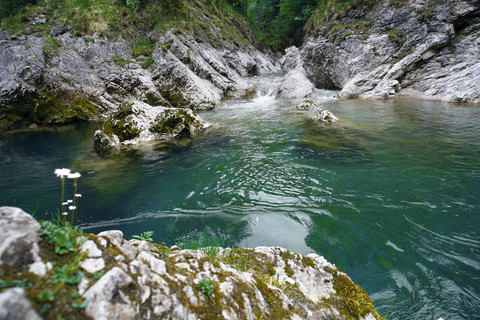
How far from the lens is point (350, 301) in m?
Result: 2.45

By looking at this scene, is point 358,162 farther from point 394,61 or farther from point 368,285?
point 394,61

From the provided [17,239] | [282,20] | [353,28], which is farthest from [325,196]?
A: [282,20]

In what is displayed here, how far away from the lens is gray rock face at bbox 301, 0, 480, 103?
63.3 feet

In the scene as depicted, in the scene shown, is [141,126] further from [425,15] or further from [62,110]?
[425,15]

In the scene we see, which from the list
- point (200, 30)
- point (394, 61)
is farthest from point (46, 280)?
point (200, 30)

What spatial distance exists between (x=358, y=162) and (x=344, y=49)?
24.0 metres

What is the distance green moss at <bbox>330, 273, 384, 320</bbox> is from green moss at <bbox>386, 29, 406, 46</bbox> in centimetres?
2899

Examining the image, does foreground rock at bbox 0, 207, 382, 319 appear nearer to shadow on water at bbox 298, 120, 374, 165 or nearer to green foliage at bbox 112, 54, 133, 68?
shadow on water at bbox 298, 120, 374, 165

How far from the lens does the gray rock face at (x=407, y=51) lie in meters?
19.3

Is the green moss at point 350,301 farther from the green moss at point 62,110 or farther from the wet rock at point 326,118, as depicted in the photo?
the green moss at point 62,110

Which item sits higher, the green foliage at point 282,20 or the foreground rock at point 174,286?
the green foliage at point 282,20

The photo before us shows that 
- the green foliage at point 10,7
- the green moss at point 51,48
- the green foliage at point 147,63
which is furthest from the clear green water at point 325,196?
the green foliage at point 10,7

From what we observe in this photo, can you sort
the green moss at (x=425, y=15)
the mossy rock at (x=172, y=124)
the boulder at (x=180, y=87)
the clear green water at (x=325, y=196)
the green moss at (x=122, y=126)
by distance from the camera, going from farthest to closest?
the green moss at (x=425, y=15)
the boulder at (x=180, y=87)
the mossy rock at (x=172, y=124)
the green moss at (x=122, y=126)
the clear green water at (x=325, y=196)

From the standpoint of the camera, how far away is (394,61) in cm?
2267
